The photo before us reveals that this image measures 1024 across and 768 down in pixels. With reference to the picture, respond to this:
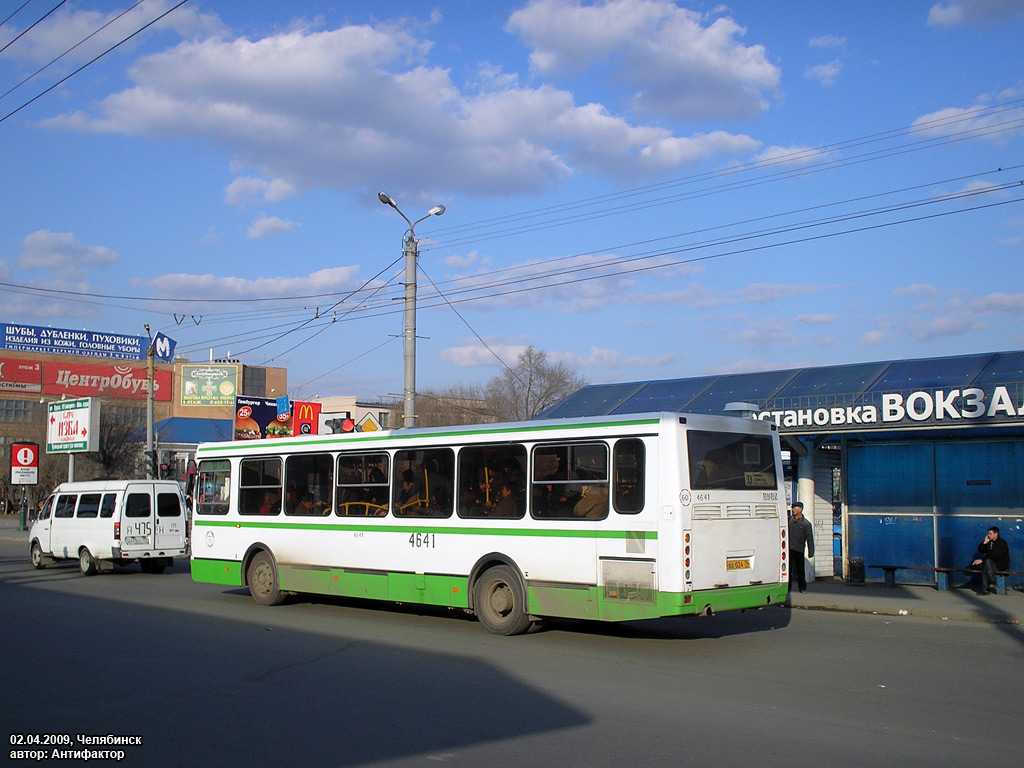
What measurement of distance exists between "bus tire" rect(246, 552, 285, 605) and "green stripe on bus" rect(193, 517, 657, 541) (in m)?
0.60

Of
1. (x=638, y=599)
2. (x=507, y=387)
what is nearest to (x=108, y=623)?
(x=638, y=599)

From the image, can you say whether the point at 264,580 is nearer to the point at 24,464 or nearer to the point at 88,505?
the point at 88,505

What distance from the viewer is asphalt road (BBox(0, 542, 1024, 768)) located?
696cm

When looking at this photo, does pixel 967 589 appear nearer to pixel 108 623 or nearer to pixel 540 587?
pixel 540 587

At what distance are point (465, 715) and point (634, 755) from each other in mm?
1807

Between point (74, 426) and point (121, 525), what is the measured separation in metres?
23.7

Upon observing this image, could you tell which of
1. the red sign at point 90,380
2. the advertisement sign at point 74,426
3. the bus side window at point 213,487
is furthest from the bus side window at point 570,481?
the red sign at point 90,380

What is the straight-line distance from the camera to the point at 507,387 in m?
70.7

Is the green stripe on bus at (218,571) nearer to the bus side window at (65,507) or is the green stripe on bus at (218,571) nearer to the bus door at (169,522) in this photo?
the bus door at (169,522)

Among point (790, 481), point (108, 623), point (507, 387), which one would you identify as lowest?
point (108, 623)

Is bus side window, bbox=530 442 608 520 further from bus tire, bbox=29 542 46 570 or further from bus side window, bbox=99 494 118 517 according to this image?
bus tire, bbox=29 542 46 570

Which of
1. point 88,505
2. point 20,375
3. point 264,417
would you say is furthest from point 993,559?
point 20,375

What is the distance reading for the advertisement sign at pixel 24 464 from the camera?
38.8 meters

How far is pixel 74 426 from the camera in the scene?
43.2m
